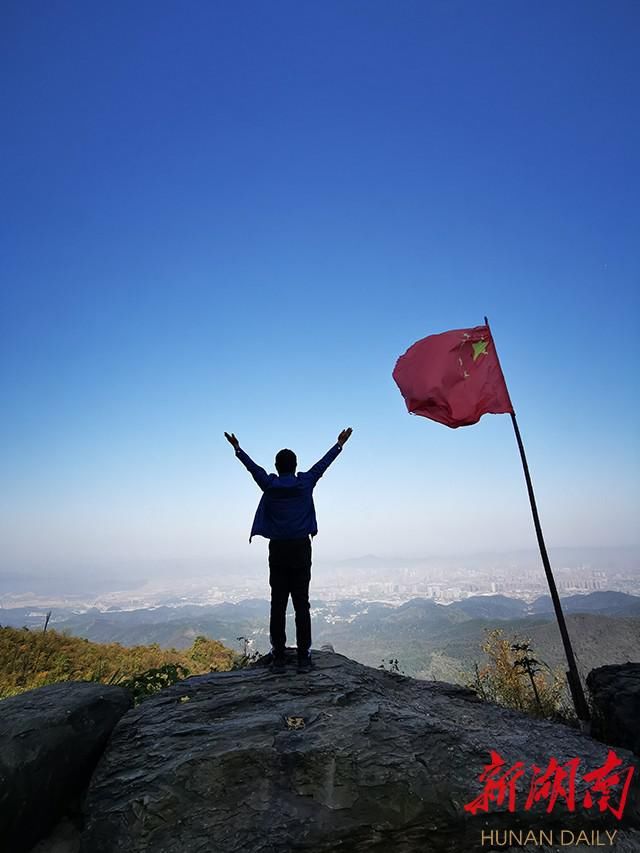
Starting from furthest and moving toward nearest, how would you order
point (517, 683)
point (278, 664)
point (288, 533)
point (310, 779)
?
1. point (517, 683)
2. point (278, 664)
3. point (288, 533)
4. point (310, 779)

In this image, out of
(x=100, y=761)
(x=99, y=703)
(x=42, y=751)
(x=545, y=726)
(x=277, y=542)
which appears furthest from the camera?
(x=277, y=542)

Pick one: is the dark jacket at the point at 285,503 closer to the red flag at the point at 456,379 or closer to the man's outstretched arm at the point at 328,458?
the man's outstretched arm at the point at 328,458

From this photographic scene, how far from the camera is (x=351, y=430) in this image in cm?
677

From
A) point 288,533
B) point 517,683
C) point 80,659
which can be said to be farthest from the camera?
point 80,659

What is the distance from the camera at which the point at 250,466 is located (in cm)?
650

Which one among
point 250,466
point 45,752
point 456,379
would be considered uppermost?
point 456,379

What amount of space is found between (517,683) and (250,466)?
9748mm

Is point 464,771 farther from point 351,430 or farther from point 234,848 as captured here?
point 351,430

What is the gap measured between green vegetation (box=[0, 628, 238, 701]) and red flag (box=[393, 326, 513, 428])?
33.4 ft

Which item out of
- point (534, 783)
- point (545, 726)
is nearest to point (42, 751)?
point (534, 783)

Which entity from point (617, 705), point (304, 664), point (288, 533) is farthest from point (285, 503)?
point (617, 705)

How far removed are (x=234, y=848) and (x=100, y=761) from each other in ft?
6.21

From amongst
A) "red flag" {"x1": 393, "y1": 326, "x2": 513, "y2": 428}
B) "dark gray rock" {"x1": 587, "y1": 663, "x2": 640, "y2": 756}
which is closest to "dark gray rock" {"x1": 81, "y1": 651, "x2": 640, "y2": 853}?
"dark gray rock" {"x1": 587, "y1": 663, "x2": 640, "y2": 756}

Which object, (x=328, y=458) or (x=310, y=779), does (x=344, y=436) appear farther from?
(x=310, y=779)
